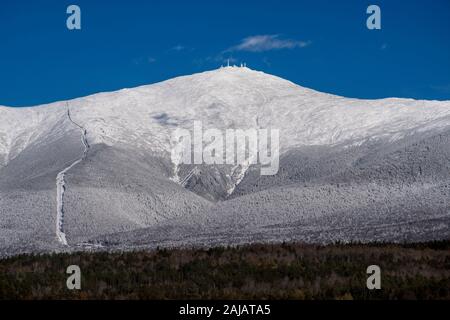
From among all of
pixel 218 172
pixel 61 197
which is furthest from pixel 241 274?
pixel 218 172

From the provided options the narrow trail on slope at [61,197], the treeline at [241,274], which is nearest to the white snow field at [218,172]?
the narrow trail on slope at [61,197]

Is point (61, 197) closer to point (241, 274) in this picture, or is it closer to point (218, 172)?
point (218, 172)

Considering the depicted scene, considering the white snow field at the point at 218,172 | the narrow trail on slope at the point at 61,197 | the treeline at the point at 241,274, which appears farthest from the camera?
the narrow trail on slope at the point at 61,197

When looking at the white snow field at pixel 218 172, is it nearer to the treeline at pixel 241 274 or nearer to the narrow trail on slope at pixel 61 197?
the narrow trail on slope at pixel 61 197

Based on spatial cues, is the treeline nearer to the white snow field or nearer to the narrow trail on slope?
the white snow field

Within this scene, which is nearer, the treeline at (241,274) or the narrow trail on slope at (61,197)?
the treeline at (241,274)
